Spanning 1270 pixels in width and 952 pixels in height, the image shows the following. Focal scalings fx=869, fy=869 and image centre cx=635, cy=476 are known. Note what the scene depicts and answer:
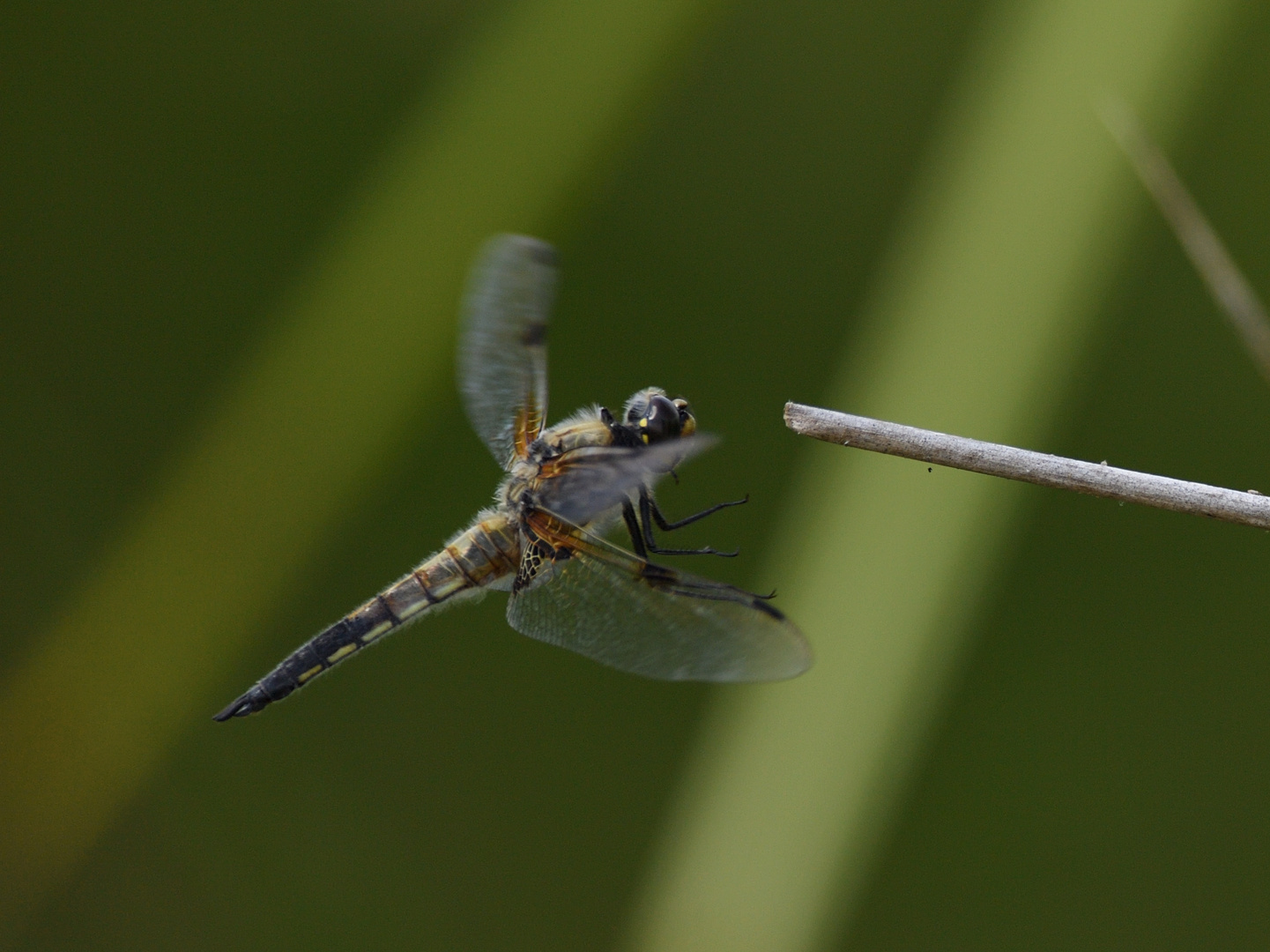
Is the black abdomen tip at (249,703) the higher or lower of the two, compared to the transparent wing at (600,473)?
lower

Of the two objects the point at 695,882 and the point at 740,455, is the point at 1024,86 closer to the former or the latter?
the point at 740,455

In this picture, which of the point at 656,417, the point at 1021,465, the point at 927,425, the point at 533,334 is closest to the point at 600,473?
the point at 656,417

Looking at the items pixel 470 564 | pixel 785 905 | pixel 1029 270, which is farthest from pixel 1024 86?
pixel 785 905

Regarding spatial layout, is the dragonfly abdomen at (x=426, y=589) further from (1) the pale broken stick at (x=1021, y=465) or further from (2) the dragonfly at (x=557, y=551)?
A: (1) the pale broken stick at (x=1021, y=465)

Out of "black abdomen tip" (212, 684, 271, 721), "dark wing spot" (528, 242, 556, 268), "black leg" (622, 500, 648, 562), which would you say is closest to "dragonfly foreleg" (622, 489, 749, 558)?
"black leg" (622, 500, 648, 562)

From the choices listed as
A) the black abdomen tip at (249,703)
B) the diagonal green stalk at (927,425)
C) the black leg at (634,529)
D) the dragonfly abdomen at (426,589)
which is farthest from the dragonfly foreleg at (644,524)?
the diagonal green stalk at (927,425)

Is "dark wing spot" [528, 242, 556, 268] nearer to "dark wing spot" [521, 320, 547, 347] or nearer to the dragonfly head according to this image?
"dark wing spot" [521, 320, 547, 347]
